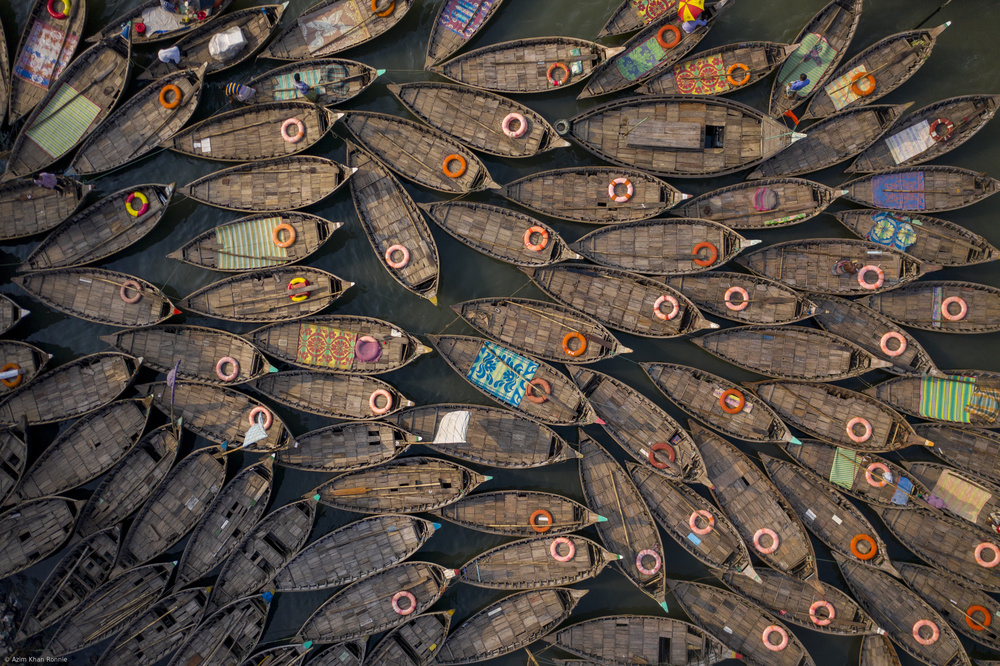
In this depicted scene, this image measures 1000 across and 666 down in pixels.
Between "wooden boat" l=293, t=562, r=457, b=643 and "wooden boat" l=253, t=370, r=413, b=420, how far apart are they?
33.6 feet

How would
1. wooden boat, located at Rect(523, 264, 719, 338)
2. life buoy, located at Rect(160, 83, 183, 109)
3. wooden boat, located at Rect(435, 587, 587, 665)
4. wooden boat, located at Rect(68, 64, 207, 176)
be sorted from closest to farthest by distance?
1. wooden boat, located at Rect(523, 264, 719, 338)
2. wooden boat, located at Rect(435, 587, 587, 665)
3. life buoy, located at Rect(160, 83, 183, 109)
4. wooden boat, located at Rect(68, 64, 207, 176)

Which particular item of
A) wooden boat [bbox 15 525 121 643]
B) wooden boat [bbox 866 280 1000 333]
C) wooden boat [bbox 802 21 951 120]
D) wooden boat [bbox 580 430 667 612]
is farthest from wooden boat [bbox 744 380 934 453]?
wooden boat [bbox 15 525 121 643]

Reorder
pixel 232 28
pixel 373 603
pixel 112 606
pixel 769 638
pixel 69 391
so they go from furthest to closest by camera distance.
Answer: pixel 232 28, pixel 69 391, pixel 373 603, pixel 112 606, pixel 769 638

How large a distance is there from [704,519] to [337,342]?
2519 centimetres

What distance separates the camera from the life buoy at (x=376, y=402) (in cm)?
3772

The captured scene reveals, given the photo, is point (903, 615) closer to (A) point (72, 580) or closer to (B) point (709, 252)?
(B) point (709, 252)

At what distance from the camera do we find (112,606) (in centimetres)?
3791

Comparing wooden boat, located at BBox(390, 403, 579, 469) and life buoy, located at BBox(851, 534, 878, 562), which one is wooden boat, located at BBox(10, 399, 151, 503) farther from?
life buoy, located at BBox(851, 534, 878, 562)

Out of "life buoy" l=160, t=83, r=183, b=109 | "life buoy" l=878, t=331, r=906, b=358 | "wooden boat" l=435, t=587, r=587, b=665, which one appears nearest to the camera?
"life buoy" l=878, t=331, r=906, b=358

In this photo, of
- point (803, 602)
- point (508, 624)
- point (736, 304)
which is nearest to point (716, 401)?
point (736, 304)

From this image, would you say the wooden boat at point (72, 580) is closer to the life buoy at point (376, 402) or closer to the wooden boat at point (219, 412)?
the wooden boat at point (219, 412)

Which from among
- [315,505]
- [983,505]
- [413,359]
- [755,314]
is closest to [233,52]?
[413,359]

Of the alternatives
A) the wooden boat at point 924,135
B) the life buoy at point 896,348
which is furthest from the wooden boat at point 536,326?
the wooden boat at point 924,135

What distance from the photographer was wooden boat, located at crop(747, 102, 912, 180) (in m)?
38.1
